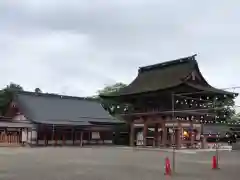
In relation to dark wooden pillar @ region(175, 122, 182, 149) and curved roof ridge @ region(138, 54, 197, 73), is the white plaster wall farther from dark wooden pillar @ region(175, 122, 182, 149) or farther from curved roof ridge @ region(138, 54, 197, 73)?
dark wooden pillar @ region(175, 122, 182, 149)

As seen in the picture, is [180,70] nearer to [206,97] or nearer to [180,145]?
[206,97]

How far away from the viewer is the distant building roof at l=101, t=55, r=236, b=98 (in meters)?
38.3

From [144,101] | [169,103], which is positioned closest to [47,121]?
[144,101]

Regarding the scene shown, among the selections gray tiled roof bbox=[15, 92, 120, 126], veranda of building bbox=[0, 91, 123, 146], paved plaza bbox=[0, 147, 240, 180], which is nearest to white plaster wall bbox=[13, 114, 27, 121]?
veranda of building bbox=[0, 91, 123, 146]

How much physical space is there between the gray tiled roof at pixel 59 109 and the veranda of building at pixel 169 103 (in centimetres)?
597

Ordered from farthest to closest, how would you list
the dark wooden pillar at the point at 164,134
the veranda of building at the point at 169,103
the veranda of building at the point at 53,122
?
1. the veranda of building at the point at 53,122
2. the dark wooden pillar at the point at 164,134
3. the veranda of building at the point at 169,103

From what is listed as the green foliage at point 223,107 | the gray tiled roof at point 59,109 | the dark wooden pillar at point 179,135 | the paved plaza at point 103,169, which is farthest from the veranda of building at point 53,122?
the paved plaza at point 103,169

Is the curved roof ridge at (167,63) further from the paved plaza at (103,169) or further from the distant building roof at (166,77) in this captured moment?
the paved plaza at (103,169)

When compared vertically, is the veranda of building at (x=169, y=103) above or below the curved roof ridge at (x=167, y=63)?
below

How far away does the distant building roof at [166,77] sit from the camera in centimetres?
3831

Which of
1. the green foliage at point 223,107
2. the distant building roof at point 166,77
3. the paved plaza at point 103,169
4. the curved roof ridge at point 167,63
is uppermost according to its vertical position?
the curved roof ridge at point 167,63

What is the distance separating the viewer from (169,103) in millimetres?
38375

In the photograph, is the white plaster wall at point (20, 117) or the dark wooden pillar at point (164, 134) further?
the white plaster wall at point (20, 117)

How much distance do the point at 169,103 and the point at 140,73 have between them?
961cm
